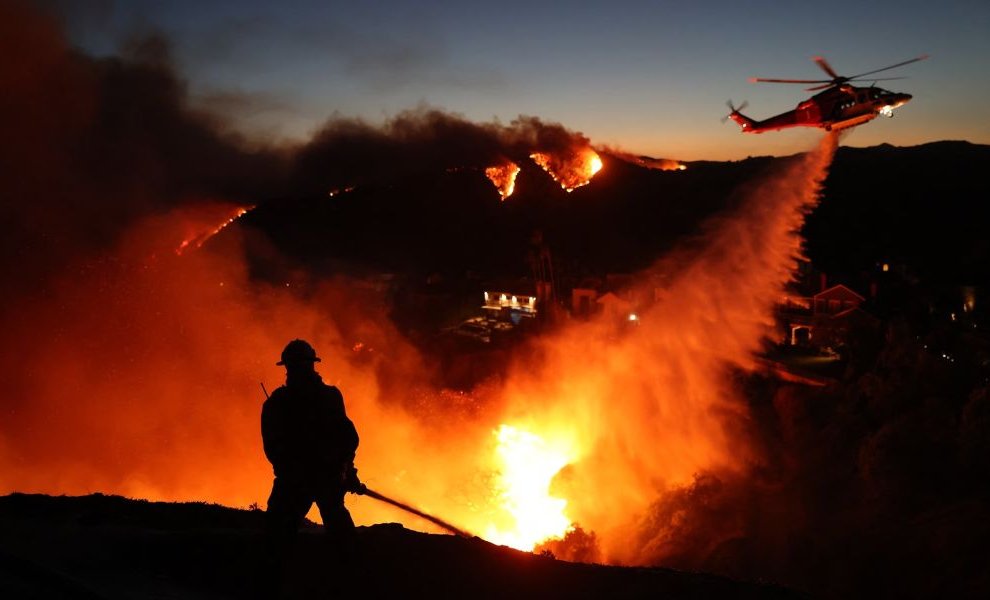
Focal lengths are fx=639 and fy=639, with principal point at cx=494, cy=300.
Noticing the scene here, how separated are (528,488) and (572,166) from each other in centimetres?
1371

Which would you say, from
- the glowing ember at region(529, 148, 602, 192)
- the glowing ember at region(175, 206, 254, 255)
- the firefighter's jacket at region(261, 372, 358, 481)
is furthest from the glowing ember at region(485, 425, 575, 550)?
the firefighter's jacket at region(261, 372, 358, 481)

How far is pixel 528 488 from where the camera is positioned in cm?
2645

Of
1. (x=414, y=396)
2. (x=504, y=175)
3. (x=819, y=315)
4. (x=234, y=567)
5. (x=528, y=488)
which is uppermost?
(x=504, y=175)

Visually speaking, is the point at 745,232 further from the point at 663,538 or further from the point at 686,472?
the point at 663,538

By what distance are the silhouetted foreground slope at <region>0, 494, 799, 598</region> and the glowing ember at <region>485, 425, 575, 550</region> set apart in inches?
574

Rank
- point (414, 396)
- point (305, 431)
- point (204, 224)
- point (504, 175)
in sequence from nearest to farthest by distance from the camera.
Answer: point (305, 431) → point (204, 224) → point (504, 175) → point (414, 396)

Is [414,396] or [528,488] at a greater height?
[414,396]

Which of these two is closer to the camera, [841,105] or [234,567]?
[234,567]

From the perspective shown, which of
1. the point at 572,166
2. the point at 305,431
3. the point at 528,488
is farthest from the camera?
the point at 528,488

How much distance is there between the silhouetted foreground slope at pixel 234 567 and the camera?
5.38m

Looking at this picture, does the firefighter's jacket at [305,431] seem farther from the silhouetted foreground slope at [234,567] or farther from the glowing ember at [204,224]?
the glowing ember at [204,224]

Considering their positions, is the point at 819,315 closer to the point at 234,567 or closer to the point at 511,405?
the point at 511,405

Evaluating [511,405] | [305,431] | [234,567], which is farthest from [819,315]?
[234,567]

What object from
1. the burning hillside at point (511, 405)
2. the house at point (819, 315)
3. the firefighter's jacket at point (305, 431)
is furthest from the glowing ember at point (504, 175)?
the house at point (819, 315)
